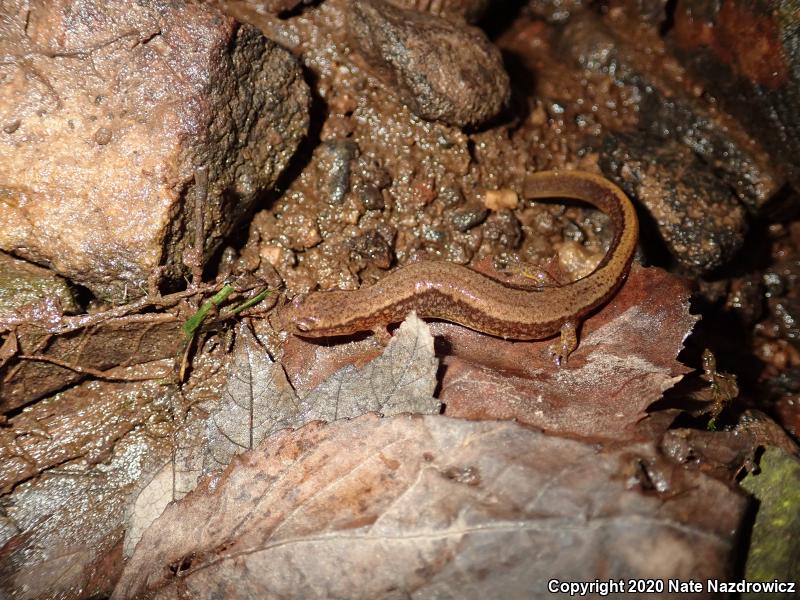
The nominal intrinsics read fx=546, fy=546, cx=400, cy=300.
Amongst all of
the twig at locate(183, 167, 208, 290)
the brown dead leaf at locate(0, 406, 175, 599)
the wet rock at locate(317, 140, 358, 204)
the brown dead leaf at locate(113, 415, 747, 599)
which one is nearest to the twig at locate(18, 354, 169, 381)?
the brown dead leaf at locate(0, 406, 175, 599)

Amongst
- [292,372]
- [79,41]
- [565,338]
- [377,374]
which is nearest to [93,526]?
[292,372]

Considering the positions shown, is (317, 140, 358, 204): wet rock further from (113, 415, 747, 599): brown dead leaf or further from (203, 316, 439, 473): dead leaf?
(113, 415, 747, 599): brown dead leaf

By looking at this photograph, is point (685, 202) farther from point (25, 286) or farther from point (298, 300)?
point (25, 286)

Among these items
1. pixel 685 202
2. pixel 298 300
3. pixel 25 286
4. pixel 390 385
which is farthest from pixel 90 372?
pixel 685 202

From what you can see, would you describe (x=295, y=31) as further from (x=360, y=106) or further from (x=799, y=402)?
(x=799, y=402)

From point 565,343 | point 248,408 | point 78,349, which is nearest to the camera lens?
point 248,408
